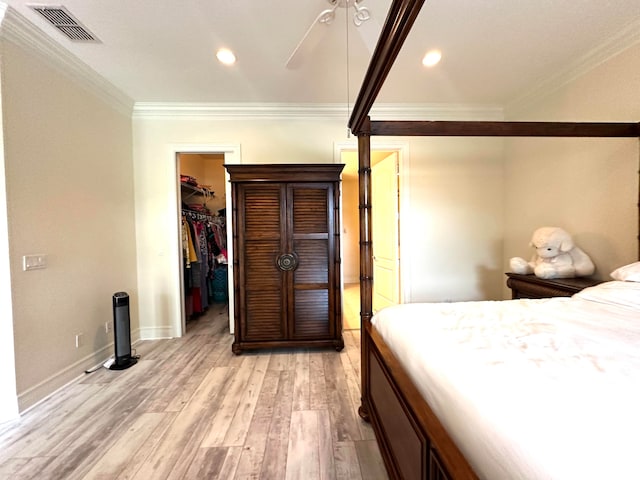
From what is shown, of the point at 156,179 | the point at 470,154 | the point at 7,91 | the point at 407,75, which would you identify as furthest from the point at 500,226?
the point at 7,91

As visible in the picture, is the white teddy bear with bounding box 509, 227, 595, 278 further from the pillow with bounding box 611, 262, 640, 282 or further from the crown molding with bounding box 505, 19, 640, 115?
the crown molding with bounding box 505, 19, 640, 115

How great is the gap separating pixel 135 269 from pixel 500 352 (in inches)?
140

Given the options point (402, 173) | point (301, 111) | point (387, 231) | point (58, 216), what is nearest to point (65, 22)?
point (58, 216)

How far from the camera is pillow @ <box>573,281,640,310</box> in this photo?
1461 millimetres

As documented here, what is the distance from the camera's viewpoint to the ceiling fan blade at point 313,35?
147cm

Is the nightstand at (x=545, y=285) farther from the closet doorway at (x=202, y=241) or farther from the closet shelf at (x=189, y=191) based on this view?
the closet shelf at (x=189, y=191)

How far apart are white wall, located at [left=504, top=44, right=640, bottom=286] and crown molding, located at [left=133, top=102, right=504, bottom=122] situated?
0.59m

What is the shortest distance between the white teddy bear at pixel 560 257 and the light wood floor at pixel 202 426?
1.86 meters

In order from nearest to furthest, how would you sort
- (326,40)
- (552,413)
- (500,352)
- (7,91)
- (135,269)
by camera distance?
(552,413) → (500,352) → (7,91) → (326,40) → (135,269)

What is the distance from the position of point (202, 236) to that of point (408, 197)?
2889 millimetres

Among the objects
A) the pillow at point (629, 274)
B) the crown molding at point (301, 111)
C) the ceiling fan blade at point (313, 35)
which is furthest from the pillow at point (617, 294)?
the crown molding at point (301, 111)

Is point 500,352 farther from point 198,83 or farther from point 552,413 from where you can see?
point 198,83

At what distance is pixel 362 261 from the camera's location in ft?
5.45

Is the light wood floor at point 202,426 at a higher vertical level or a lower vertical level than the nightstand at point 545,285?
lower
